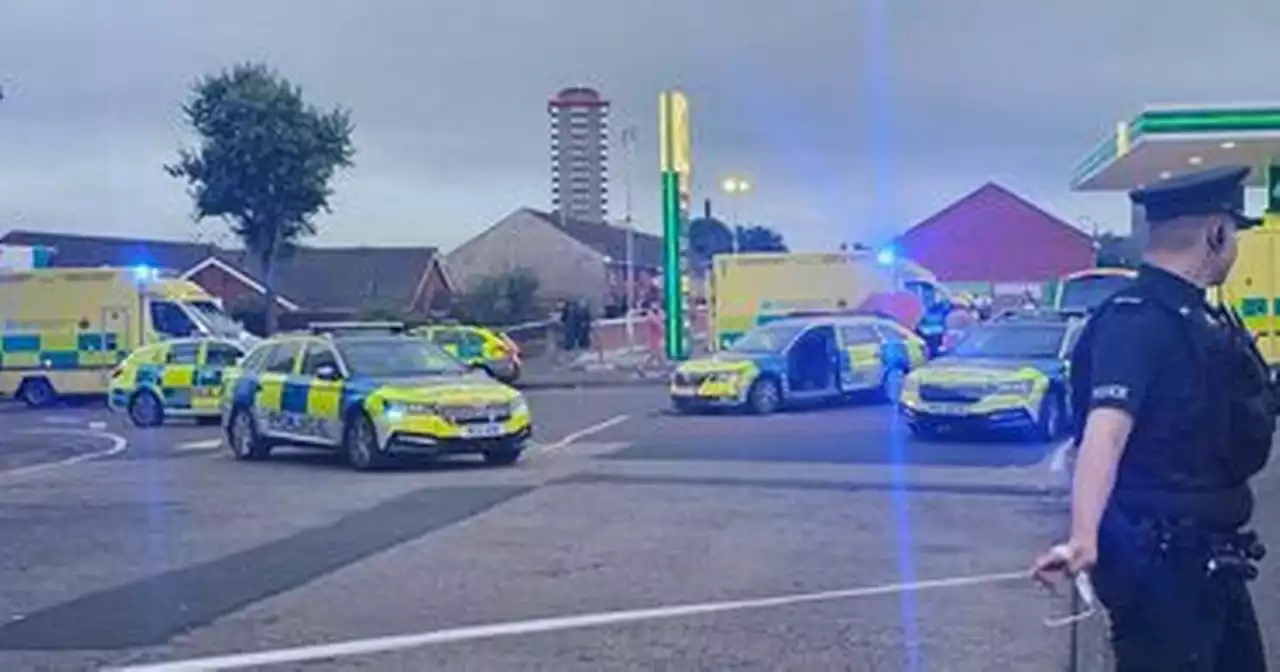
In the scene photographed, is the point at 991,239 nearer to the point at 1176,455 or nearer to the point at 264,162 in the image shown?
the point at 264,162

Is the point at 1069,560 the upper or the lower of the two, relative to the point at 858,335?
lower

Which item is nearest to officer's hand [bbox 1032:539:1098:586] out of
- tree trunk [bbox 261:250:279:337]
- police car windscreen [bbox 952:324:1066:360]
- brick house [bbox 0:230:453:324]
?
police car windscreen [bbox 952:324:1066:360]

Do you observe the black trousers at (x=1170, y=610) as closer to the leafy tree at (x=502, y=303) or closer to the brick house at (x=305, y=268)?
the leafy tree at (x=502, y=303)

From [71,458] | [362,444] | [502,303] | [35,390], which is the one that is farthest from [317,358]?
[502,303]

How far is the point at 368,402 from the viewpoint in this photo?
59.7 ft

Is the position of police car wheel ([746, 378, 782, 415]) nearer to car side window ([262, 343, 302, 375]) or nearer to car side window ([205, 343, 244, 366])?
car side window ([262, 343, 302, 375])

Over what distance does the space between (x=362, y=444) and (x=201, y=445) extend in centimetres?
624

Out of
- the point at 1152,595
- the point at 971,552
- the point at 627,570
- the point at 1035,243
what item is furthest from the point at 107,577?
the point at 1035,243

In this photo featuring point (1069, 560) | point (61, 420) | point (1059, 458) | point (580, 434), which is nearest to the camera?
point (1069, 560)

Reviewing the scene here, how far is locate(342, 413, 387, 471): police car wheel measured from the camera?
18094 millimetres

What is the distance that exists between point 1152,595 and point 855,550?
7.52 metres

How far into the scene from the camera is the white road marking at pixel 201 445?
23.0m

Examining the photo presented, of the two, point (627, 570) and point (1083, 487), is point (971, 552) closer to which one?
point (627, 570)

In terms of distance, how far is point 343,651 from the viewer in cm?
834
